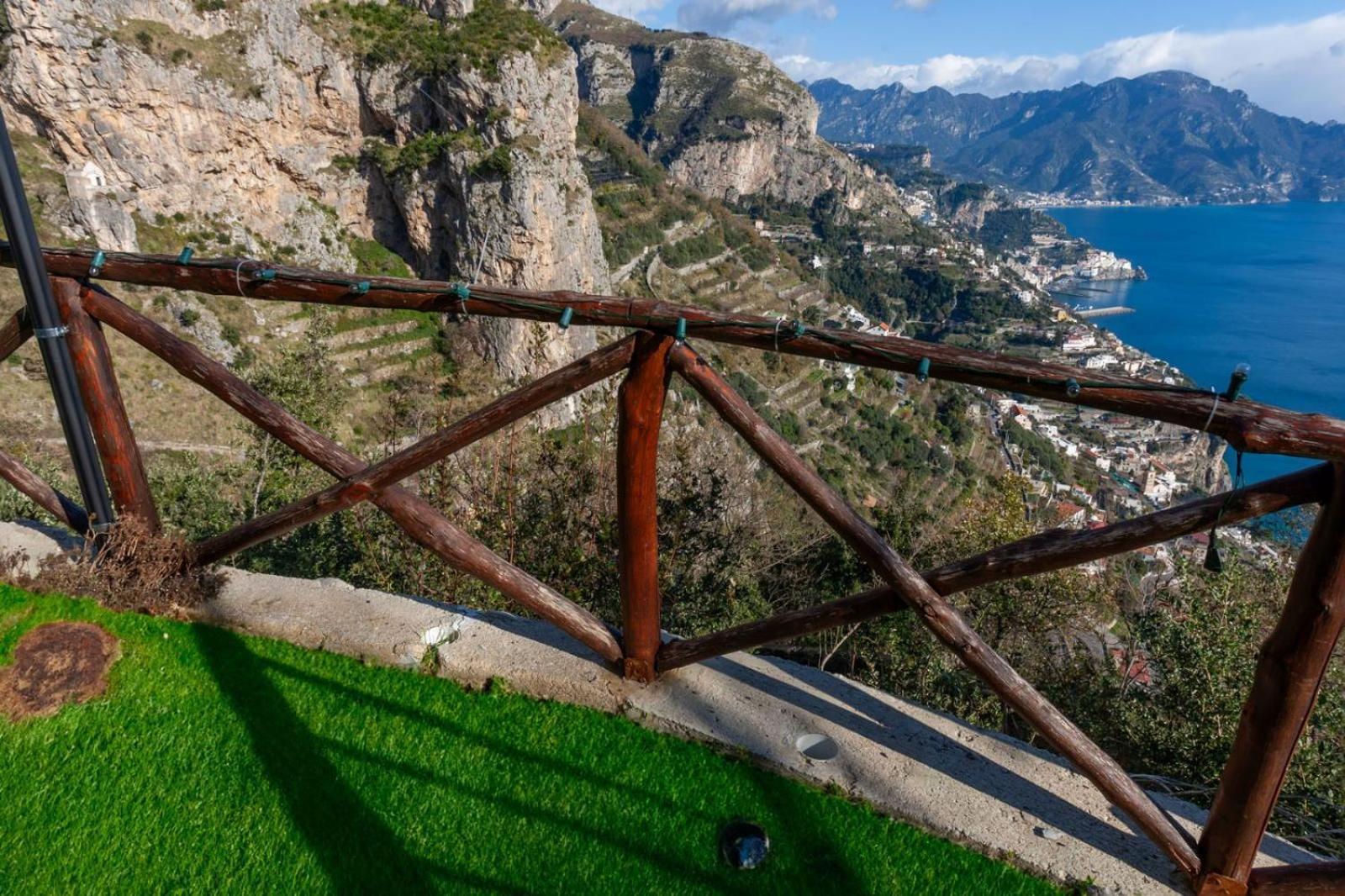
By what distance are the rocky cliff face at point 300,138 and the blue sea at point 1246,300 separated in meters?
30.5

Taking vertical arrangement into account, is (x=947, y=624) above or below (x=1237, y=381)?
below

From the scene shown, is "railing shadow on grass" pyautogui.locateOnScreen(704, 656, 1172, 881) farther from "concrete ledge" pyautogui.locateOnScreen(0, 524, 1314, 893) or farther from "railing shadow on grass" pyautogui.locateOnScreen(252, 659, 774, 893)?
"railing shadow on grass" pyautogui.locateOnScreen(252, 659, 774, 893)

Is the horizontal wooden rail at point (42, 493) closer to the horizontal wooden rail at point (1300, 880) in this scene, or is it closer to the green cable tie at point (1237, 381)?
the green cable tie at point (1237, 381)

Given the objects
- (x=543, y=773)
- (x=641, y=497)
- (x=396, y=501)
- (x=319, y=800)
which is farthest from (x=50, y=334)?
(x=543, y=773)

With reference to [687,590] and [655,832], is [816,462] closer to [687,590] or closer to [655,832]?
[687,590]

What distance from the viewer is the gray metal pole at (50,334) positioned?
90.9 inches

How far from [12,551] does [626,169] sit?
64.9m

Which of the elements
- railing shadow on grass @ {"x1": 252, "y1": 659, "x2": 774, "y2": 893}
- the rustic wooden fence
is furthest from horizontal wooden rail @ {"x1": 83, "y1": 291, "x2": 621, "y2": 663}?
railing shadow on grass @ {"x1": 252, "y1": 659, "x2": 774, "y2": 893}

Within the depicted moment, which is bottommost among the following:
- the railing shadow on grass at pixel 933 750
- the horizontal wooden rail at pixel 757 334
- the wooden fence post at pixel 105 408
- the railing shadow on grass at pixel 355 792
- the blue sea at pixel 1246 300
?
the blue sea at pixel 1246 300

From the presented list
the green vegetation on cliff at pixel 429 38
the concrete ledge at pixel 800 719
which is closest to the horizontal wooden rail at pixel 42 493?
the concrete ledge at pixel 800 719

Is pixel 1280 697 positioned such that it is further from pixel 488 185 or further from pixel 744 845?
pixel 488 185

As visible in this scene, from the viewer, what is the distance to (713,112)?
96.6m

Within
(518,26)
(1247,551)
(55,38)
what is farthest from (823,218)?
(1247,551)

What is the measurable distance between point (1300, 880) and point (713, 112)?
105 meters
